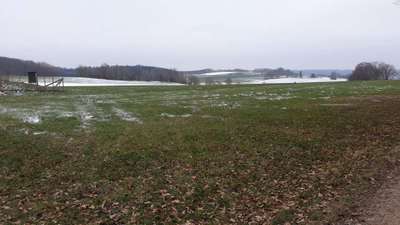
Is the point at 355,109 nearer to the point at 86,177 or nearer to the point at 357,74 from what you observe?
the point at 86,177

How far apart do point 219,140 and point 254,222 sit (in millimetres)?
6219

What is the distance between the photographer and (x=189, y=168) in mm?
10328

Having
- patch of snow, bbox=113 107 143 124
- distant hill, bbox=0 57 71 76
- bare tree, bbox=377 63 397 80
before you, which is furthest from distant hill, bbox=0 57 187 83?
patch of snow, bbox=113 107 143 124

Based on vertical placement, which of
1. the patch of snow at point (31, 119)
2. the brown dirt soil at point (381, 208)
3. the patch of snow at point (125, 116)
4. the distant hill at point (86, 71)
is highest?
the distant hill at point (86, 71)

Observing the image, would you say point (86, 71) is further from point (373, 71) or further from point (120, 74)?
point (373, 71)

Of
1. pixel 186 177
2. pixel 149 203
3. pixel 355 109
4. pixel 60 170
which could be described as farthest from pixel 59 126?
pixel 355 109

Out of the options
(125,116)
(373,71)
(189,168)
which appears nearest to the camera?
(189,168)

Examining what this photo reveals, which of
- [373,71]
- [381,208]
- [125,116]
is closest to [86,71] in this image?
[373,71]

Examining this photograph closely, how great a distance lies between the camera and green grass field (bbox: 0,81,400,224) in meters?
7.72

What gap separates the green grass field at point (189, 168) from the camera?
25.3 feet

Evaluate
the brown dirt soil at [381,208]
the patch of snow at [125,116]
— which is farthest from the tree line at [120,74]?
the brown dirt soil at [381,208]

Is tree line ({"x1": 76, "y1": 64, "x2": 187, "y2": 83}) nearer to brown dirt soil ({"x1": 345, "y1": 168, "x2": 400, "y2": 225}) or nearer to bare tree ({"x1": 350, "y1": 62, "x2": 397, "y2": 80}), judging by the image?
bare tree ({"x1": 350, "y1": 62, "x2": 397, "y2": 80})

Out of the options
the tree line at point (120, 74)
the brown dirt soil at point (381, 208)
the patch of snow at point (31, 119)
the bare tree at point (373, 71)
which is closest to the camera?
the brown dirt soil at point (381, 208)

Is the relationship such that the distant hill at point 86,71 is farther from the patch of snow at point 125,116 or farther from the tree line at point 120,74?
the patch of snow at point 125,116
